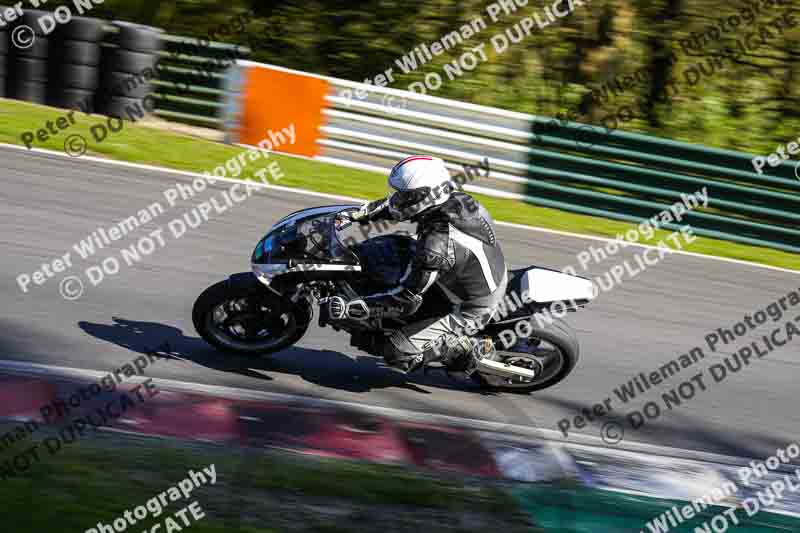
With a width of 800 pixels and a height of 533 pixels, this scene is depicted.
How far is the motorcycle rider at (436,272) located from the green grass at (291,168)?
5.15m

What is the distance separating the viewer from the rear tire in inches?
282

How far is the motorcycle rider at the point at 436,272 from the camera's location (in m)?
6.54

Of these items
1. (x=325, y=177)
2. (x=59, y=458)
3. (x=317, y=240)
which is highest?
(x=317, y=240)

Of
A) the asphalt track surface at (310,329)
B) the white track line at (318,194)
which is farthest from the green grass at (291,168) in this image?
the asphalt track surface at (310,329)

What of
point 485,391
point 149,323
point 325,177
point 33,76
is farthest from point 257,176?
point 485,391

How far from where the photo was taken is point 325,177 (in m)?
13.0

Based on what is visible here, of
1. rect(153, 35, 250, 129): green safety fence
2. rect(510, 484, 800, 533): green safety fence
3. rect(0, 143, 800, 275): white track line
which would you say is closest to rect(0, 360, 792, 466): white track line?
rect(510, 484, 800, 533): green safety fence

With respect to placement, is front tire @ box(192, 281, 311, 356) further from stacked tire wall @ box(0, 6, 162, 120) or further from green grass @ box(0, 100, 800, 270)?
stacked tire wall @ box(0, 6, 162, 120)

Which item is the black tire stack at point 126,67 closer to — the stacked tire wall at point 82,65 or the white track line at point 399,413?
the stacked tire wall at point 82,65

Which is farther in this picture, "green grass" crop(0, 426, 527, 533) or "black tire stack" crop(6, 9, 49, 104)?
"black tire stack" crop(6, 9, 49, 104)

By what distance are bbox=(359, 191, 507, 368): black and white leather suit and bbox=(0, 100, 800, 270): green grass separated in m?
5.15

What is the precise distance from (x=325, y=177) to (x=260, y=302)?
6.13m

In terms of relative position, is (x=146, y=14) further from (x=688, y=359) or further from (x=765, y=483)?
(x=765, y=483)

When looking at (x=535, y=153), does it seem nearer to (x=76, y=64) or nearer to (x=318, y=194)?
(x=318, y=194)
